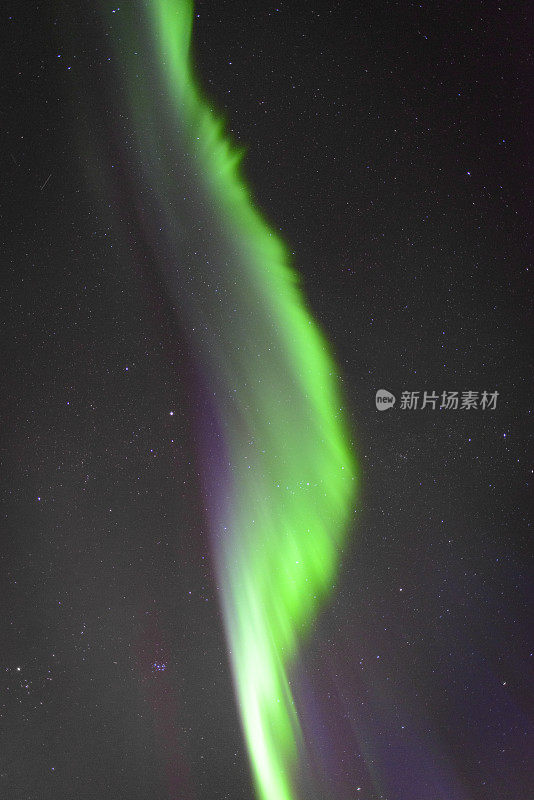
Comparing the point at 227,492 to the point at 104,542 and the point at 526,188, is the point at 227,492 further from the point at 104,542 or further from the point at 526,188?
the point at 526,188

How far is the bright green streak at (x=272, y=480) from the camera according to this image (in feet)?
1.76

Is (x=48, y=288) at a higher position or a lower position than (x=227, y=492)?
higher

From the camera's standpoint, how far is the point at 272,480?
21.2 inches

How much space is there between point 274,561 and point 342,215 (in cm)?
31

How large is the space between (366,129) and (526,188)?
151mm

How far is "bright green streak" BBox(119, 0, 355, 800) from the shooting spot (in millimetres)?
536

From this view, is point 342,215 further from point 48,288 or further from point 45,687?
point 45,687

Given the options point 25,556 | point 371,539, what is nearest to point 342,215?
point 371,539

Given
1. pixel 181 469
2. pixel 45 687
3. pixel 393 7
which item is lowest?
pixel 45 687

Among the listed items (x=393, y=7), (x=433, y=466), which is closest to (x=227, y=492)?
(x=433, y=466)

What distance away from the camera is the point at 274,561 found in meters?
0.54

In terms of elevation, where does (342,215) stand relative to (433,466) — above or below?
above

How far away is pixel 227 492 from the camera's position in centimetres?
54

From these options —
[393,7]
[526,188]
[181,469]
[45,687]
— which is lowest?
[45,687]
